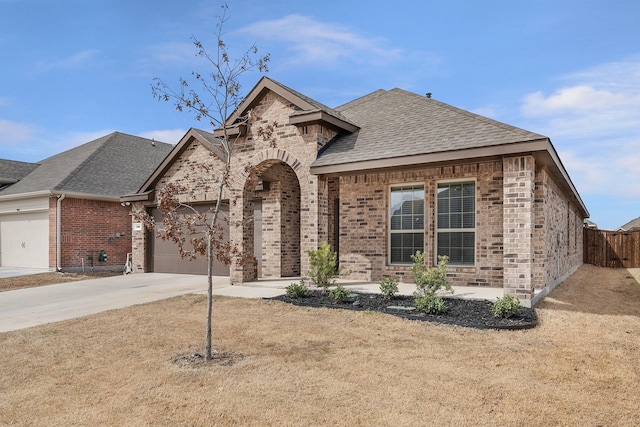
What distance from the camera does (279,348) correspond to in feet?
18.9

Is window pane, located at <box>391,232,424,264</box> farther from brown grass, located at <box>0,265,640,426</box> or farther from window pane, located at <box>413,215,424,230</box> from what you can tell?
brown grass, located at <box>0,265,640,426</box>

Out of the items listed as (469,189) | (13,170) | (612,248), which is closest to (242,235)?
(469,189)

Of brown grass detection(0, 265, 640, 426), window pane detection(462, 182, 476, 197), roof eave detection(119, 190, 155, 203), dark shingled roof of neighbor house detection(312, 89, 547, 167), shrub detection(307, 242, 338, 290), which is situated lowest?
brown grass detection(0, 265, 640, 426)

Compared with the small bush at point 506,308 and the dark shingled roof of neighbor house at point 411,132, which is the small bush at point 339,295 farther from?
the dark shingled roof of neighbor house at point 411,132

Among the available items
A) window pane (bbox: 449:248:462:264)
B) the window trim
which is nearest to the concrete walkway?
window pane (bbox: 449:248:462:264)

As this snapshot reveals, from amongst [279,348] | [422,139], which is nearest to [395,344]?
[279,348]

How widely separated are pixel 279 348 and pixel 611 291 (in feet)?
34.9

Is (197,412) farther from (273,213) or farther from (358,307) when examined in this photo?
(273,213)

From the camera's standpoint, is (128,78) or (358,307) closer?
(358,307)

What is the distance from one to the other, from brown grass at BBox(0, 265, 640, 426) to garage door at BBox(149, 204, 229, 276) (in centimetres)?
721

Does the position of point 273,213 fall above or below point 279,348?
above

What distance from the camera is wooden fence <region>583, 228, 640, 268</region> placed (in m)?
21.8

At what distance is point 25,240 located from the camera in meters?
18.2

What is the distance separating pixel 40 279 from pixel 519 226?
16054 millimetres
